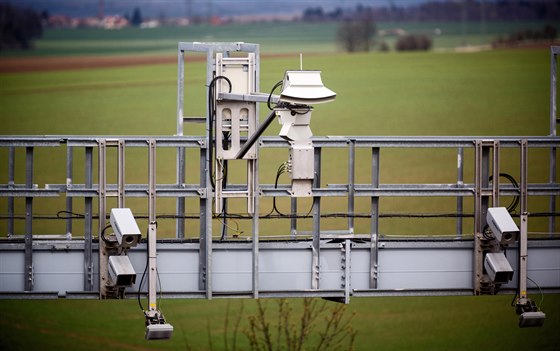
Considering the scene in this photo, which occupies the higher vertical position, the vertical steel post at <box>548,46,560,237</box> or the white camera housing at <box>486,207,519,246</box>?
the vertical steel post at <box>548,46,560,237</box>

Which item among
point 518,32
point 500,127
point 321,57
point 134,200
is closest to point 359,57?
point 321,57

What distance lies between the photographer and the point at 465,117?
67625 mm

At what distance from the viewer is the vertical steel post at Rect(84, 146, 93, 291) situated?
17464mm

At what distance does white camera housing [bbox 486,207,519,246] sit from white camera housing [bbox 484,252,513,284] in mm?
330

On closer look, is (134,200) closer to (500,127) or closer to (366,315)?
(366,315)

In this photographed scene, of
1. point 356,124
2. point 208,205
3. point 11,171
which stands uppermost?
point 356,124

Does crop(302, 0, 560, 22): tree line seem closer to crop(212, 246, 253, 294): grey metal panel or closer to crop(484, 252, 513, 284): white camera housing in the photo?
crop(484, 252, 513, 284): white camera housing

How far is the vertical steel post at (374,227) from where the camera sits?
17922mm

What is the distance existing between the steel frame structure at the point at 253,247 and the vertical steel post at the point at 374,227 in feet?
0.04

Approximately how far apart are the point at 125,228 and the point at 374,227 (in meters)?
3.06

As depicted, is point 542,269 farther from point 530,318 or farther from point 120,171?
point 120,171

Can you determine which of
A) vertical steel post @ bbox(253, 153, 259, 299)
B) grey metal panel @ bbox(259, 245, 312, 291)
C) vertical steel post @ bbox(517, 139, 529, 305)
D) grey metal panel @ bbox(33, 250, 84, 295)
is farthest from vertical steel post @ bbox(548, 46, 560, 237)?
grey metal panel @ bbox(33, 250, 84, 295)

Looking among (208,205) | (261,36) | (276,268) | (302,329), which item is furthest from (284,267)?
(261,36)

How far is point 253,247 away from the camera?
17.7m
